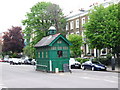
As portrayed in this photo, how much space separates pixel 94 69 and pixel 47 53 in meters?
7.02

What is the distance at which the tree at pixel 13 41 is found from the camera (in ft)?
268

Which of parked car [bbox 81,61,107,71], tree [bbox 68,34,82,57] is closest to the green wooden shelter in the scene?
parked car [bbox 81,61,107,71]

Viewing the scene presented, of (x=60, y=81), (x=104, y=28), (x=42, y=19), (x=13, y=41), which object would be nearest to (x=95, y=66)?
(x=104, y=28)

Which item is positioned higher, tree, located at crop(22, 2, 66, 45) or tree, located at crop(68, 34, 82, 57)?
tree, located at crop(22, 2, 66, 45)

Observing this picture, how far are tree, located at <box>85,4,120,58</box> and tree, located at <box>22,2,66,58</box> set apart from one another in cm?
2147

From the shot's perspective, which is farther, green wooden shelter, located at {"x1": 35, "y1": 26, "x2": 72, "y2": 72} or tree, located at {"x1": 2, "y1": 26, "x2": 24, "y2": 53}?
tree, located at {"x1": 2, "y1": 26, "x2": 24, "y2": 53}

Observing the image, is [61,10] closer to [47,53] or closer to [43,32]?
[43,32]

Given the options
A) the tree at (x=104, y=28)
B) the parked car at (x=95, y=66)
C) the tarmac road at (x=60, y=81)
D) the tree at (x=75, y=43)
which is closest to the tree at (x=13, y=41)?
the tree at (x=75, y=43)

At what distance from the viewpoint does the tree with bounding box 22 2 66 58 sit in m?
54.6

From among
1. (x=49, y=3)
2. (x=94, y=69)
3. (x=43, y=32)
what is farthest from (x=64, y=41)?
(x=49, y=3)

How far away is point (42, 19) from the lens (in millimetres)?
55156

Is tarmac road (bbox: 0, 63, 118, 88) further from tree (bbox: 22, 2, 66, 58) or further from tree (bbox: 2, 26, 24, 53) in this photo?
tree (bbox: 2, 26, 24, 53)

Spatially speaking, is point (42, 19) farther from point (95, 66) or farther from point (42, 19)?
point (95, 66)

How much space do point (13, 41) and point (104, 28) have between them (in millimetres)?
53478
